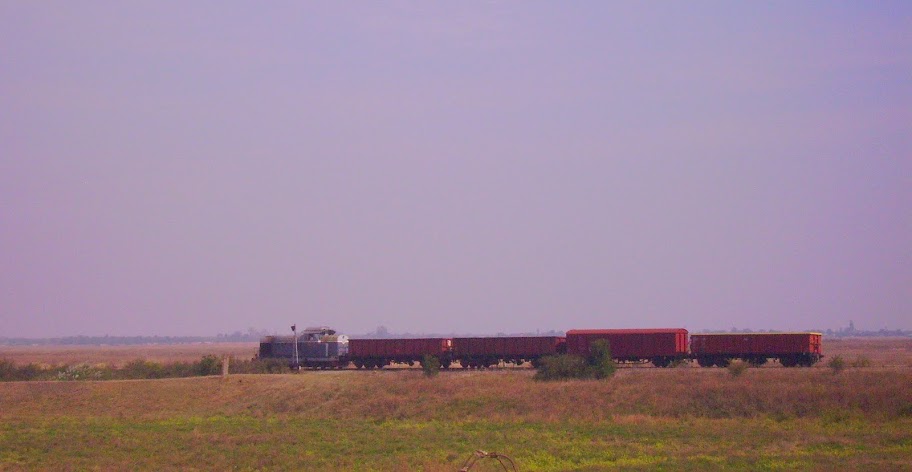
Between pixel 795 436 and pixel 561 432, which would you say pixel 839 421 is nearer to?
A: pixel 795 436

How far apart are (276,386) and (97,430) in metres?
12.4

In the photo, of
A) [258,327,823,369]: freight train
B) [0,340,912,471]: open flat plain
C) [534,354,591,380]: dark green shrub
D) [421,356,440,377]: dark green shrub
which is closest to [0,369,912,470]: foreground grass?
[0,340,912,471]: open flat plain

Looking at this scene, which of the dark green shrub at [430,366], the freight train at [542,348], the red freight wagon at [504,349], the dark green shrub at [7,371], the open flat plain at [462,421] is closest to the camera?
the open flat plain at [462,421]

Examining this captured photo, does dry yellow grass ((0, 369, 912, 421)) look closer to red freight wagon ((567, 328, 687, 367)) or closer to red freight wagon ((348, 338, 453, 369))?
red freight wagon ((567, 328, 687, 367))

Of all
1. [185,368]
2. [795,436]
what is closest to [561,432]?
[795,436]

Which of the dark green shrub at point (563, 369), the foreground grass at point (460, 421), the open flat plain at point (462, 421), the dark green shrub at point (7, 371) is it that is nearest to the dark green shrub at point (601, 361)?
the dark green shrub at point (563, 369)

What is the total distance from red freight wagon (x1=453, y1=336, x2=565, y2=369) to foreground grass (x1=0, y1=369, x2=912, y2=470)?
7136 mm

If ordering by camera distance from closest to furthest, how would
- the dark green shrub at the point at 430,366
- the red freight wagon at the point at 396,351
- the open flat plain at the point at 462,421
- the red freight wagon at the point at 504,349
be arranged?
1. the open flat plain at the point at 462,421
2. the dark green shrub at the point at 430,366
3. the red freight wagon at the point at 504,349
4. the red freight wagon at the point at 396,351

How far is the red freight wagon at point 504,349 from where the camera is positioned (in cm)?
5834

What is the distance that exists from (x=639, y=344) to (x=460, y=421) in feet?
64.7

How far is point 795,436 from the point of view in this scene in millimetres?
30734

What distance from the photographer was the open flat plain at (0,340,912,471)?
28453 millimetres

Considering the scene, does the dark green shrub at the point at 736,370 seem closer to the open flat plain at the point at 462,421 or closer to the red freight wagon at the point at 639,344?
the open flat plain at the point at 462,421

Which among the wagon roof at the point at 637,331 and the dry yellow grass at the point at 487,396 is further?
the wagon roof at the point at 637,331
